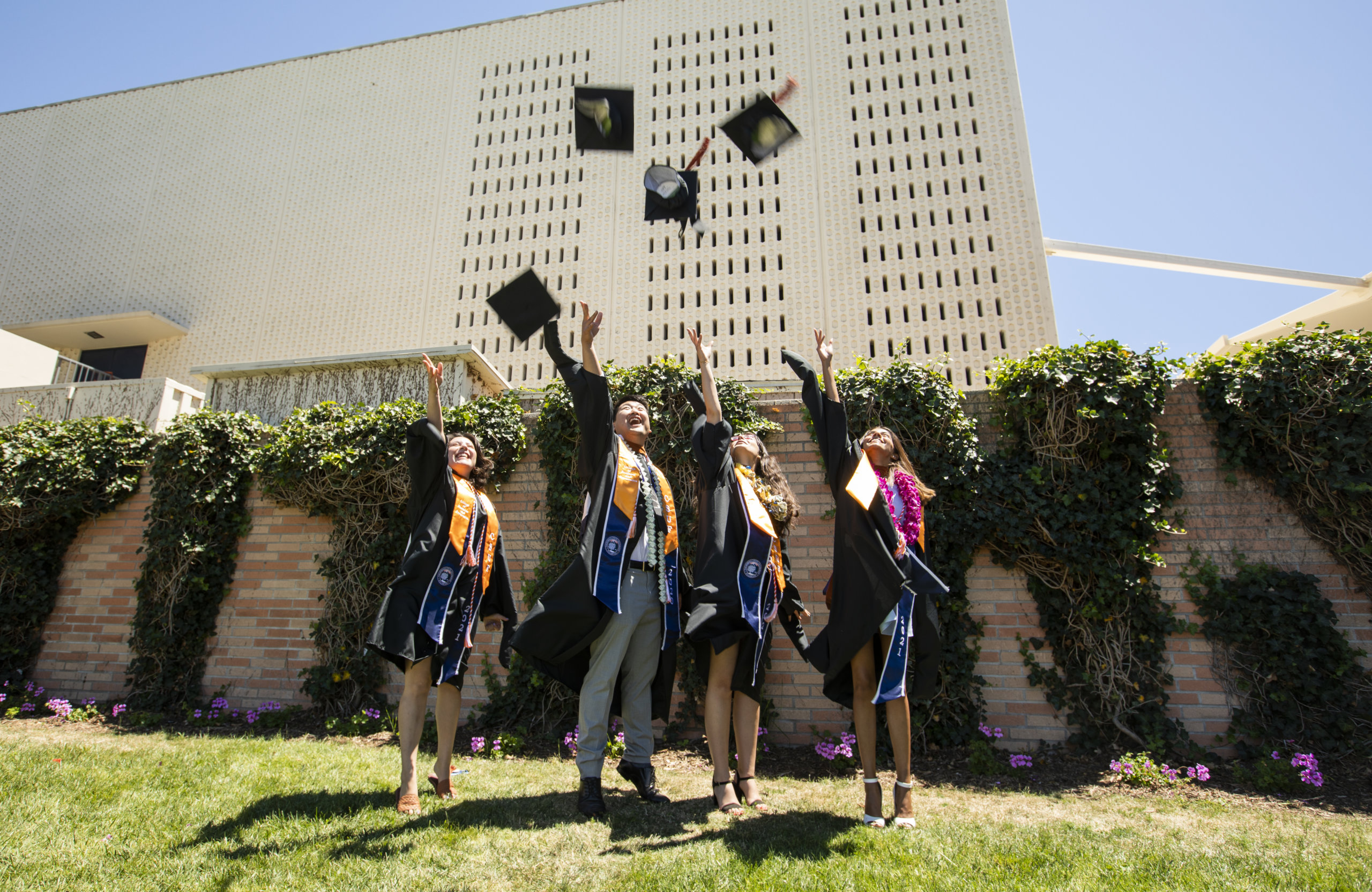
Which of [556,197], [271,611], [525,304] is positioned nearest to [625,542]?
[525,304]

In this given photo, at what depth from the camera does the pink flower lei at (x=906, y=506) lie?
316 centimetres

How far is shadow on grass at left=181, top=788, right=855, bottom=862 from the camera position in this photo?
230cm

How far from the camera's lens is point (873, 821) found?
2.66 m

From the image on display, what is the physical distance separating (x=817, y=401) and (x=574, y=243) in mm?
21846

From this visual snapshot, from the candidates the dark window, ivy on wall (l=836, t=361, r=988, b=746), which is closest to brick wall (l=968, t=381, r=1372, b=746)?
ivy on wall (l=836, t=361, r=988, b=746)

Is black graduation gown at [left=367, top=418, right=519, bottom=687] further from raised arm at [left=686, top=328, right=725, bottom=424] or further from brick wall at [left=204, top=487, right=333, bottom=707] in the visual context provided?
brick wall at [left=204, top=487, right=333, bottom=707]

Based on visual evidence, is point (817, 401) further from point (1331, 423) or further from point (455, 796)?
point (1331, 423)

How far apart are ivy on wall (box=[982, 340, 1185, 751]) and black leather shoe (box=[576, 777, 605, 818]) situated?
9.00ft

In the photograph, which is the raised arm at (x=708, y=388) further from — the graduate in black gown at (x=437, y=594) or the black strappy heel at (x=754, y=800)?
the black strappy heel at (x=754, y=800)

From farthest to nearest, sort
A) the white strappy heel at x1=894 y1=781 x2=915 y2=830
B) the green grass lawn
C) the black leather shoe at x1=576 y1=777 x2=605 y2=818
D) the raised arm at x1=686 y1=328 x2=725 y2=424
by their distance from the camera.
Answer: the raised arm at x1=686 y1=328 x2=725 y2=424, the black leather shoe at x1=576 y1=777 x2=605 y2=818, the white strappy heel at x1=894 y1=781 x2=915 y2=830, the green grass lawn

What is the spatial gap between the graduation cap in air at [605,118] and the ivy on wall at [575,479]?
1.52 meters

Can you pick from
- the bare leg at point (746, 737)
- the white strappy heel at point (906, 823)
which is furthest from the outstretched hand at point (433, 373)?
the white strappy heel at point (906, 823)

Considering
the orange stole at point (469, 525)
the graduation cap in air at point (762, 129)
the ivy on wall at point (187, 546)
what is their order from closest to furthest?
1. the orange stole at point (469, 525)
2. the graduation cap in air at point (762, 129)
3. the ivy on wall at point (187, 546)

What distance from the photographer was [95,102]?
87.1 feet
